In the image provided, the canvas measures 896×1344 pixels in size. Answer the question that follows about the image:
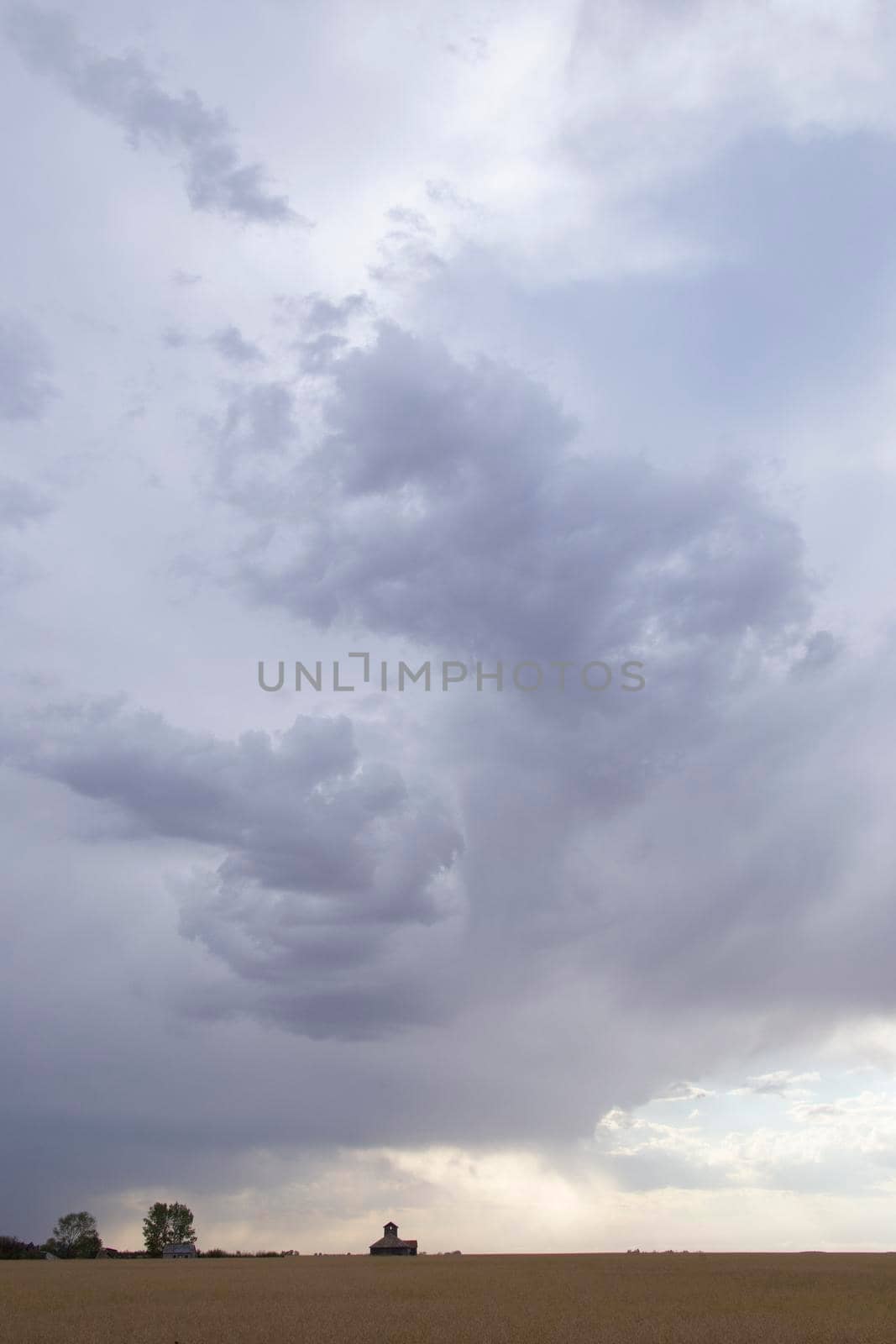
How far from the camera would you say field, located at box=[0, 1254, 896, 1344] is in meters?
43.4

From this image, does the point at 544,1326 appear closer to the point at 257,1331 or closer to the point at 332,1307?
the point at 257,1331

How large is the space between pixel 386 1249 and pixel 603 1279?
110244mm

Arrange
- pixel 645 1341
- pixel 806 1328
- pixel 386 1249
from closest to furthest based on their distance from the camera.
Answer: pixel 645 1341 → pixel 806 1328 → pixel 386 1249

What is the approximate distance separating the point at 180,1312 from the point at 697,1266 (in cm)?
5504

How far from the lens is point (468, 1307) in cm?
5512

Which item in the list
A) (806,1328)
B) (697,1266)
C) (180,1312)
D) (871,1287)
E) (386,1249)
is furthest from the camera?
(386,1249)

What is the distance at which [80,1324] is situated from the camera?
4922cm

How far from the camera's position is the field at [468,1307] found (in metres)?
43.4

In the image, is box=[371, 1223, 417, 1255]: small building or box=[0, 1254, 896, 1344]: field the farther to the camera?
box=[371, 1223, 417, 1255]: small building

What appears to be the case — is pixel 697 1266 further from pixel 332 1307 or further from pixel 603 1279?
pixel 332 1307

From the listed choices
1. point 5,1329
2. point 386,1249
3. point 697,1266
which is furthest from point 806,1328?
point 386,1249

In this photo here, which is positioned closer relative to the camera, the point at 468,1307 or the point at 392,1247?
the point at 468,1307

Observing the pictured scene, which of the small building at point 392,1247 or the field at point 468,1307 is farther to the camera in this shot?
the small building at point 392,1247

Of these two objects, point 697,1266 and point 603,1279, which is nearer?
point 603,1279
